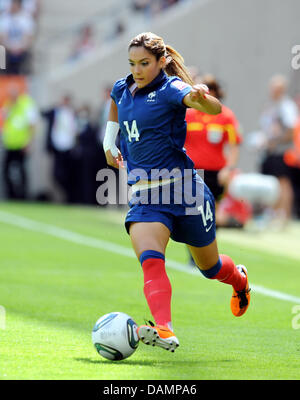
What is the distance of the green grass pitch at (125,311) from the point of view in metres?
5.83

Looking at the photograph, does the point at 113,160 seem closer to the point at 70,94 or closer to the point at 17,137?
the point at 17,137

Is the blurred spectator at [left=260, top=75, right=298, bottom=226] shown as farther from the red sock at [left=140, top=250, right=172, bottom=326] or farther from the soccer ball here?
the soccer ball

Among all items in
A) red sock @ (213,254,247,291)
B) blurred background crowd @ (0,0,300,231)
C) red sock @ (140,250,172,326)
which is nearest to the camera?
red sock @ (140,250,172,326)

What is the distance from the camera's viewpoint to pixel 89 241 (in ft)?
48.5

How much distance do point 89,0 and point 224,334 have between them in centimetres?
2263

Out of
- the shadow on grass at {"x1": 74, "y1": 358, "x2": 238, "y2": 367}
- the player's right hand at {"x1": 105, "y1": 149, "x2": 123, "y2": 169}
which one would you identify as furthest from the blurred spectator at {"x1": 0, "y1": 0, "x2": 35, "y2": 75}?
the shadow on grass at {"x1": 74, "y1": 358, "x2": 238, "y2": 367}

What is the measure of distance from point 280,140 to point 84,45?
9.64 m

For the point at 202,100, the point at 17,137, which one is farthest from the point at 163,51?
the point at 17,137

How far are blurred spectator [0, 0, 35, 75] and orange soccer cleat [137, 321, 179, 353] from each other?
19.2m

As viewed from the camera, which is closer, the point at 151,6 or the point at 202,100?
the point at 202,100

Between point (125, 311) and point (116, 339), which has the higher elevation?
point (116, 339)

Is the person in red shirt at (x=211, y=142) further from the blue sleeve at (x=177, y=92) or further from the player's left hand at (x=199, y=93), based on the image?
the player's left hand at (x=199, y=93)

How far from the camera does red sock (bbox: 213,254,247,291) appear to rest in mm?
7098

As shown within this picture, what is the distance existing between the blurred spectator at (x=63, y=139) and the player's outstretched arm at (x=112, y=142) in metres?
15.3
